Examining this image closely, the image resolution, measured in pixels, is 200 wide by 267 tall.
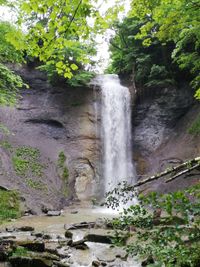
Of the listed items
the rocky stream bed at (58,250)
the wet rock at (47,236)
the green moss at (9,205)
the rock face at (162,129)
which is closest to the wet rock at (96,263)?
the rocky stream bed at (58,250)

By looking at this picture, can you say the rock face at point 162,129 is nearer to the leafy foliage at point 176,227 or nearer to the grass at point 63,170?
the grass at point 63,170

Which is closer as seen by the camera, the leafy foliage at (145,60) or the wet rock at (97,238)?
the wet rock at (97,238)

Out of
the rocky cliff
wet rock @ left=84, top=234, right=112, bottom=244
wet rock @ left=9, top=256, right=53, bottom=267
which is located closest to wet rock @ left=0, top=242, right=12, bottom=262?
wet rock @ left=9, top=256, right=53, bottom=267

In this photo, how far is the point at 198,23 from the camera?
6.50 m

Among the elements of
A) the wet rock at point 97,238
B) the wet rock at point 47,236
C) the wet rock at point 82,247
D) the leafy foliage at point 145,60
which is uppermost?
the leafy foliage at point 145,60

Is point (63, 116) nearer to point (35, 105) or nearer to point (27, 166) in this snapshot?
point (35, 105)

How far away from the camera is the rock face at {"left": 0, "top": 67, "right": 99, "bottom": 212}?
688 inches

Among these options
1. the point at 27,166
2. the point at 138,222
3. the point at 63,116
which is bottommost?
the point at 138,222

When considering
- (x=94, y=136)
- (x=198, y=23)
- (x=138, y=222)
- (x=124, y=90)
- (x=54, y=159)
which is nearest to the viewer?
(x=138, y=222)

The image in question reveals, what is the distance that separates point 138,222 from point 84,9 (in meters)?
2.31

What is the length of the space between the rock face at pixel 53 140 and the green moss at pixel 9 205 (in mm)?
1907

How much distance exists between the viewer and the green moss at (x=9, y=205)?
1270cm

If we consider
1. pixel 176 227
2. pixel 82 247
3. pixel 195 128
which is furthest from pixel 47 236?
pixel 195 128

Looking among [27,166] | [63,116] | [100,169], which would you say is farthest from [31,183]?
[63,116]
